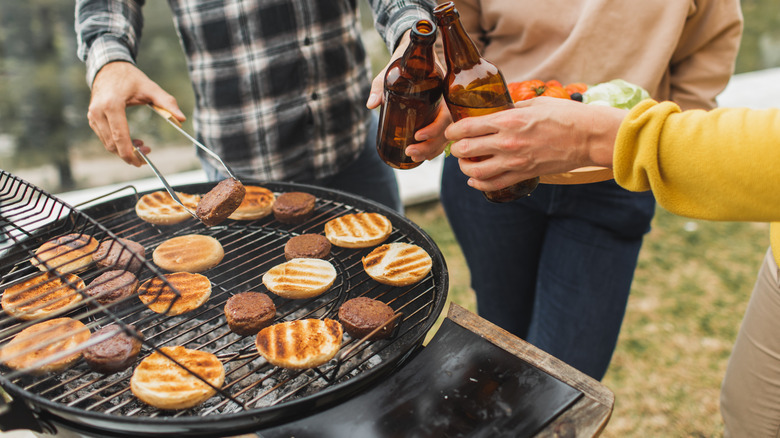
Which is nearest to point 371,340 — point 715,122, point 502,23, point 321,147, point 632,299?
point 715,122

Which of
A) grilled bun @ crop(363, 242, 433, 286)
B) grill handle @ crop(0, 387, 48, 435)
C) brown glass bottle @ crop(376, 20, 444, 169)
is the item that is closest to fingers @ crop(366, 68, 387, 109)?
brown glass bottle @ crop(376, 20, 444, 169)

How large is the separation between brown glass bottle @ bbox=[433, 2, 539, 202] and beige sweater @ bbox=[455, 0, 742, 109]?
1.07 metres

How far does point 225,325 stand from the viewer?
6.69ft

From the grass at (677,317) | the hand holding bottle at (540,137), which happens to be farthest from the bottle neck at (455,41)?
the grass at (677,317)

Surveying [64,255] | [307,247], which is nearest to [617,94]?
[307,247]

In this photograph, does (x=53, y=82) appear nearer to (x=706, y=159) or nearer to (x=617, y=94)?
(x=617, y=94)

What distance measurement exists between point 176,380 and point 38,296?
0.71m

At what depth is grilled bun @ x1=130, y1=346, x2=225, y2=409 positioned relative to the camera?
1525mm

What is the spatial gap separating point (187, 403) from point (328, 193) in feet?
4.37

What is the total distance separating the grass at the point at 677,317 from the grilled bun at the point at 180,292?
2.89 metres

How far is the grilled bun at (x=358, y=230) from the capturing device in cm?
229

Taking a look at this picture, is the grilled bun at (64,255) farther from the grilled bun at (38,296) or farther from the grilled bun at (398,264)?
the grilled bun at (398,264)

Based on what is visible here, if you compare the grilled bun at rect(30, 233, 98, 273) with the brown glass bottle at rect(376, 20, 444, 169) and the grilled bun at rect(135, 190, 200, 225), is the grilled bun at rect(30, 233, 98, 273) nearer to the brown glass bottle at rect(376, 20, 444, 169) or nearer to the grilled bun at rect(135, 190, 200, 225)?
the grilled bun at rect(135, 190, 200, 225)

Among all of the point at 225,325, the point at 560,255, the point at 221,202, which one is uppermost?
the point at 221,202
